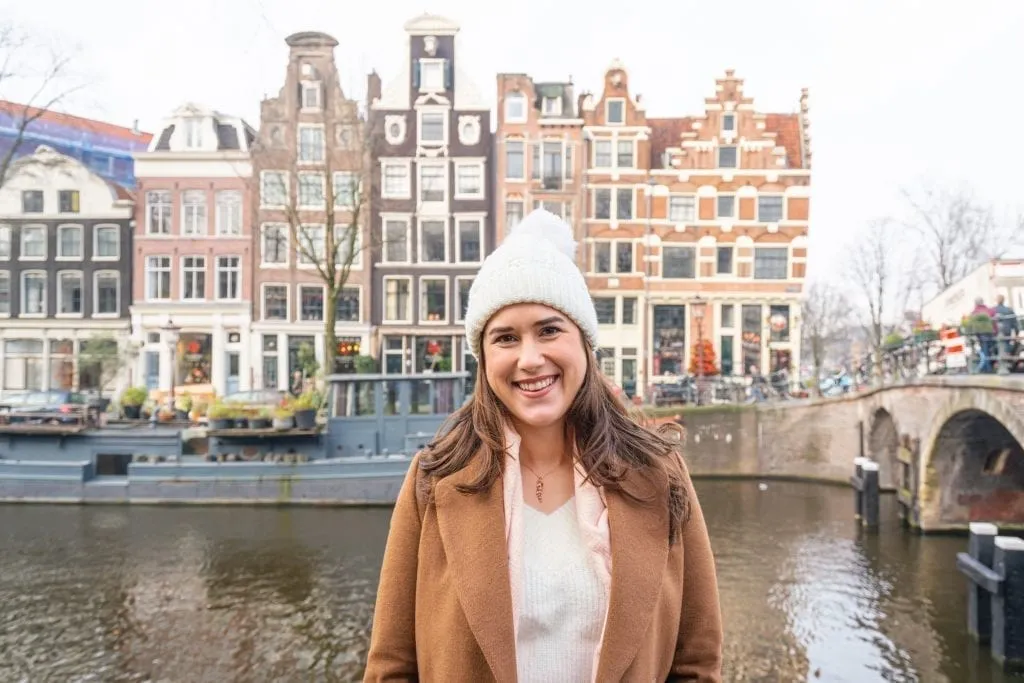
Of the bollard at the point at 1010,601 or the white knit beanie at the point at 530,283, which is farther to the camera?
the bollard at the point at 1010,601

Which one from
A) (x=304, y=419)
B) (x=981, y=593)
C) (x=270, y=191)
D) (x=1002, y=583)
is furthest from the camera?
(x=270, y=191)

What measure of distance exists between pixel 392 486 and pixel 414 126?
14841 mm

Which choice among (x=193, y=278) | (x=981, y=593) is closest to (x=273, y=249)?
(x=193, y=278)

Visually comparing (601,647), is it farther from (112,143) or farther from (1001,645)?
(112,143)

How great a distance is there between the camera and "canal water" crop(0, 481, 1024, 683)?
22.9ft

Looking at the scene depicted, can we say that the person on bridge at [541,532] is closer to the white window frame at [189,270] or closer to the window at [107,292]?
the white window frame at [189,270]

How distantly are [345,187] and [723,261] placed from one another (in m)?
12.0

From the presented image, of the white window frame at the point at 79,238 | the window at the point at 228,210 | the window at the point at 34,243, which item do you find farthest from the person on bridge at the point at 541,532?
the window at the point at 34,243

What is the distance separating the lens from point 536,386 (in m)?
1.77

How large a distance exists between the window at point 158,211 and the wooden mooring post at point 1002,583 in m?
23.8

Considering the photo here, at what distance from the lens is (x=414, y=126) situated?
80.8ft

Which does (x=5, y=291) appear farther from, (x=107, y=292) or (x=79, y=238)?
(x=107, y=292)

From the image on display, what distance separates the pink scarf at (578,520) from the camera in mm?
1677

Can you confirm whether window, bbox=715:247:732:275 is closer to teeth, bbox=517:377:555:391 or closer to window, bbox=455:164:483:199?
window, bbox=455:164:483:199
